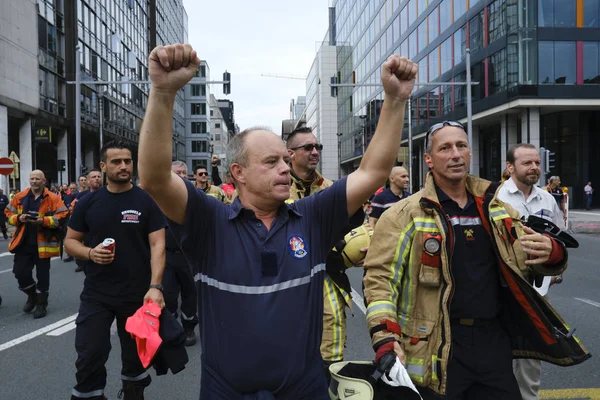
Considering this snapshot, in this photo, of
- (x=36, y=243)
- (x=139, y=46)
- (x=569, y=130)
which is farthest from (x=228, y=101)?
(x=36, y=243)

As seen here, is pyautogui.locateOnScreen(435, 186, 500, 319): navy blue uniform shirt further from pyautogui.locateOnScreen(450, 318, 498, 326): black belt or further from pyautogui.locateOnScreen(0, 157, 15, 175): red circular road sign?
pyautogui.locateOnScreen(0, 157, 15, 175): red circular road sign

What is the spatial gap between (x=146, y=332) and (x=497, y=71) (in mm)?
29732

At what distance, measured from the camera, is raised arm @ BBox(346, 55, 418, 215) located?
7.50ft

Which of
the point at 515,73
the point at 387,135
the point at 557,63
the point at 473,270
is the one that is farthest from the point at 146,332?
the point at 557,63

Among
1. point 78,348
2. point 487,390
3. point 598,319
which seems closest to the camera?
point 487,390

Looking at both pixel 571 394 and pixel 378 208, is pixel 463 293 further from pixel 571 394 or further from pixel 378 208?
pixel 378 208

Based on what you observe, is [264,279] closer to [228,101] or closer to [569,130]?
[569,130]

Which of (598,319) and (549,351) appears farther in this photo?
(598,319)

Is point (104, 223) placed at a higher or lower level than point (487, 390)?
higher

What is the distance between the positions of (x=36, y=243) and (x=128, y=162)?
171 inches

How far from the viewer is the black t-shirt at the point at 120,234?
394cm

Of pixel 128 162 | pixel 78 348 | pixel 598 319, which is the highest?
pixel 128 162

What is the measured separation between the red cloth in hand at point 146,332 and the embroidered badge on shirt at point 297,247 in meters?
1.10

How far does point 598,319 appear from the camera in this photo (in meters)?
6.45
